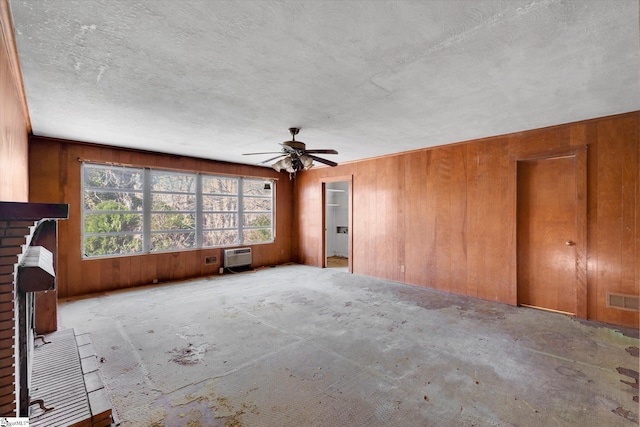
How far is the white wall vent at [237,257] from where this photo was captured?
Result: 257 inches

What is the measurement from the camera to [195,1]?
1620 mm

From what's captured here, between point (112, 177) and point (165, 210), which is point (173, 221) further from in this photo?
point (112, 177)

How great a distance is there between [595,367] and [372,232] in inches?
157

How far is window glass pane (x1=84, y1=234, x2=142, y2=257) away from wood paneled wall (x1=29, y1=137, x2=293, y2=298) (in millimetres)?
136

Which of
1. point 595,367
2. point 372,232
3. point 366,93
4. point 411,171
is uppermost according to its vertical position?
point 366,93

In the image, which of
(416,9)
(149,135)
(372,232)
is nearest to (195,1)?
(416,9)

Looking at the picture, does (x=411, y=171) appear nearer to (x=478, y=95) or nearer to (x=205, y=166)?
(x=478, y=95)

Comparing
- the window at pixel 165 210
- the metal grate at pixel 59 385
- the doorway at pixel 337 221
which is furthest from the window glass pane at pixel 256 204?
the metal grate at pixel 59 385

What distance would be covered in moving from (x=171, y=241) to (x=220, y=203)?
4.38 ft

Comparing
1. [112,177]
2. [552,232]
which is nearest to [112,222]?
[112,177]

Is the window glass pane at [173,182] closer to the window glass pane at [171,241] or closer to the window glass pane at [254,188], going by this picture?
the window glass pane at [171,241]

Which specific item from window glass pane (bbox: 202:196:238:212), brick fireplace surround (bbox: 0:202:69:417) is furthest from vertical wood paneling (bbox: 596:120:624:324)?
window glass pane (bbox: 202:196:238:212)

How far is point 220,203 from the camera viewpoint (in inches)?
261

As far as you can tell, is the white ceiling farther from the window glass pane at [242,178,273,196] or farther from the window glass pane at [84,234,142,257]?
the window glass pane at [242,178,273,196]
